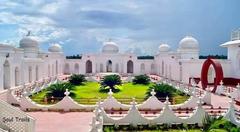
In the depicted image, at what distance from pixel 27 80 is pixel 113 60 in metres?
22.3

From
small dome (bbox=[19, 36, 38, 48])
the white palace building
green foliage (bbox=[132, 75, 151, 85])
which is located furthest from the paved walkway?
small dome (bbox=[19, 36, 38, 48])

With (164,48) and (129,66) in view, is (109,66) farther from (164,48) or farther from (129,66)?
(164,48)

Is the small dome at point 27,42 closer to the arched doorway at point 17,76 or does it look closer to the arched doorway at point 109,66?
the arched doorway at point 17,76

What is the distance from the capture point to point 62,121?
17.0 m

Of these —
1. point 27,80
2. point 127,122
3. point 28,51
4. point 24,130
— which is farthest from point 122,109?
point 28,51

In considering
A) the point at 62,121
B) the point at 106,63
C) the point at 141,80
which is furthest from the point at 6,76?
the point at 106,63

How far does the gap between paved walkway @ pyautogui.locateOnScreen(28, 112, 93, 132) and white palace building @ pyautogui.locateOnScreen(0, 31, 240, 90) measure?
9841 mm

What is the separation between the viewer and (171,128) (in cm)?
1630

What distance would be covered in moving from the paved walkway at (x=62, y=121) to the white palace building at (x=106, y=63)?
32.3ft

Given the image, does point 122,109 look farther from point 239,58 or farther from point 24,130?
point 239,58

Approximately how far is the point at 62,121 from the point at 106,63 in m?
40.0

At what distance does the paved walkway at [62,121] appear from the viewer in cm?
1512

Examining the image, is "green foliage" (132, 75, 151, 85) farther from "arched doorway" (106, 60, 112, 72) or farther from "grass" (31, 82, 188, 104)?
"arched doorway" (106, 60, 112, 72)

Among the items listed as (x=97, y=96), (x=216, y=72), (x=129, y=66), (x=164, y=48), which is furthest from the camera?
(x=129, y=66)
